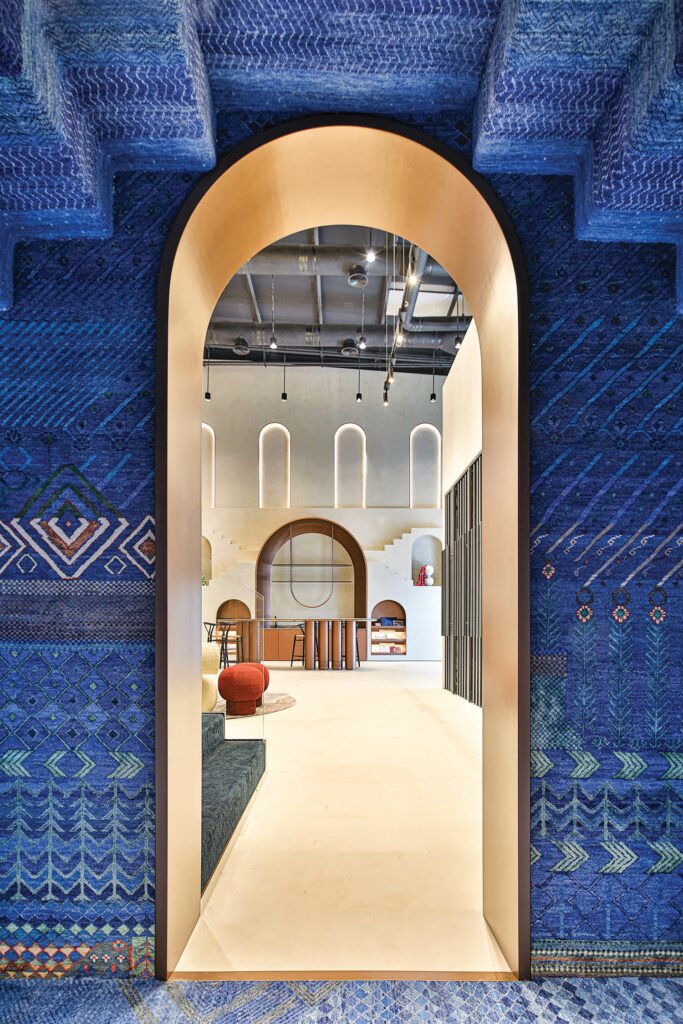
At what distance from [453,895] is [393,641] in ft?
35.9

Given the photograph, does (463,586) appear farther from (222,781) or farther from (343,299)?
(222,781)

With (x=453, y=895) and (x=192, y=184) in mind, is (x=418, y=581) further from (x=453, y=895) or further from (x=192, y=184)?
(x=192, y=184)

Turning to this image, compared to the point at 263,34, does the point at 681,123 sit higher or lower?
lower

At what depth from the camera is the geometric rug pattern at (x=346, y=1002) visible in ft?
6.86

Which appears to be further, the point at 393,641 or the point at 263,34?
the point at 393,641

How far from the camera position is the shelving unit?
13.8m

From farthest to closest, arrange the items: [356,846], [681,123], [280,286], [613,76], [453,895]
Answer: [280,286] → [356,846] → [453,895] → [613,76] → [681,123]

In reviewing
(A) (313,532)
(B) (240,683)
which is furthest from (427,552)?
(B) (240,683)

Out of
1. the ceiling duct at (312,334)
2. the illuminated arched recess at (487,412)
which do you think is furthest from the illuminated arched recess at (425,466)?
the illuminated arched recess at (487,412)

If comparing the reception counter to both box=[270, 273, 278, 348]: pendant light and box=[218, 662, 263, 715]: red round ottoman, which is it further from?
box=[218, 662, 263, 715]: red round ottoman

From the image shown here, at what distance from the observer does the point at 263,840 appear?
12.2 ft

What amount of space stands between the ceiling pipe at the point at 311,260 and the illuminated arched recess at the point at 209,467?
6055 millimetres

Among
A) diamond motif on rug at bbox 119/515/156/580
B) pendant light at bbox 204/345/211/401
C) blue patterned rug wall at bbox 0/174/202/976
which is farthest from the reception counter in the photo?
diamond motif on rug at bbox 119/515/156/580

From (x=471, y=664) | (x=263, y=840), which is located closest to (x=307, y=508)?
(x=471, y=664)
